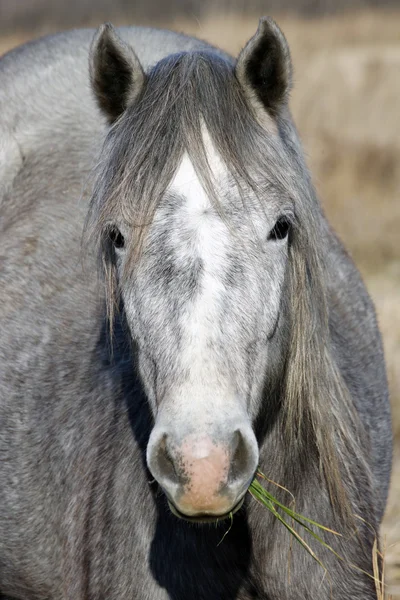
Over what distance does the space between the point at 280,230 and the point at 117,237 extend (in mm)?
505

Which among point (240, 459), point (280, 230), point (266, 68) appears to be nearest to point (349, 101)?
point (266, 68)

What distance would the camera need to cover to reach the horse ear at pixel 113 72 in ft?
9.38

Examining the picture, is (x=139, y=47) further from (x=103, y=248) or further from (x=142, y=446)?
(x=142, y=446)

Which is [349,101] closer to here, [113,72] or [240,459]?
[113,72]

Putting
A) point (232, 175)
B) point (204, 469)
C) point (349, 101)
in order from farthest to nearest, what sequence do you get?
point (349, 101), point (232, 175), point (204, 469)

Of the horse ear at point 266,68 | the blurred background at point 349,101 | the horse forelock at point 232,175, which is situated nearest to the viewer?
the horse forelock at point 232,175

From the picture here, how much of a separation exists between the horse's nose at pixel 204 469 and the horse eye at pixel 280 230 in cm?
66

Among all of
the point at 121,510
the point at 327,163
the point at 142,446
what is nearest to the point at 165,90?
the point at 142,446

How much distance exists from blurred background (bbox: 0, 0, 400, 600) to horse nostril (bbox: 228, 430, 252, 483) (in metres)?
Result: 4.80

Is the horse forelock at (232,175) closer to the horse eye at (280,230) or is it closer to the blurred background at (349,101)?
the horse eye at (280,230)

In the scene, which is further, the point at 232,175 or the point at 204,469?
the point at 232,175

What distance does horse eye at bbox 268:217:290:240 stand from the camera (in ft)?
8.77

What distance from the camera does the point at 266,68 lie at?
284 centimetres

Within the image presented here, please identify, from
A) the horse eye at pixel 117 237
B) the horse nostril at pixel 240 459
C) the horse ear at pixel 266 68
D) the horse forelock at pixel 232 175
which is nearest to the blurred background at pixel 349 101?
the horse forelock at pixel 232 175
